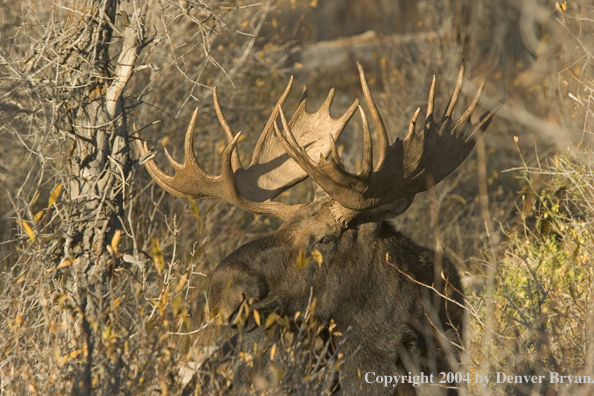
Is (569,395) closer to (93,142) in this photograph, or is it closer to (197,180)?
(197,180)

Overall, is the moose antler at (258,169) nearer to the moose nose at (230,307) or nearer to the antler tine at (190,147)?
the antler tine at (190,147)

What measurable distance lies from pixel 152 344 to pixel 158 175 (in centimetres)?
166

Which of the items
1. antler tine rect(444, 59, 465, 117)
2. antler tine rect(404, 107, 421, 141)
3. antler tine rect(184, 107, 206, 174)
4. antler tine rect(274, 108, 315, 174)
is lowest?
antler tine rect(184, 107, 206, 174)

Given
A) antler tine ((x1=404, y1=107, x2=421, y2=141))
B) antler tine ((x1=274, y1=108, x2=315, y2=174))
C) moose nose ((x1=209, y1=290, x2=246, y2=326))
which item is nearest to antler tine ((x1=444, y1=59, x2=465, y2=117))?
antler tine ((x1=404, y1=107, x2=421, y2=141))

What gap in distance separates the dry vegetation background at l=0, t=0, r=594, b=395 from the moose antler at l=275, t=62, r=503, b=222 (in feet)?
0.77

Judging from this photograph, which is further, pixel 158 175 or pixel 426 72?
pixel 426 72

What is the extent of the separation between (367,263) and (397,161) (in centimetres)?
63

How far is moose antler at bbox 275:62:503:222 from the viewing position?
3.64 meters

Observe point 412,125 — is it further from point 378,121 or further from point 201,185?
point 201,185

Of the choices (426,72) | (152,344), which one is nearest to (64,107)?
(152,344)

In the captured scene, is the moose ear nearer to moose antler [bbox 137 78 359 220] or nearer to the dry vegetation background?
the dry vegetation background

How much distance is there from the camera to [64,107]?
13.3 ft

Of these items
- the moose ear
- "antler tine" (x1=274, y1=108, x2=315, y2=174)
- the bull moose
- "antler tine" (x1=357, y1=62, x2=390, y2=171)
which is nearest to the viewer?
"antler tine" (x1=357, y1=62, x2=390, y2=171)

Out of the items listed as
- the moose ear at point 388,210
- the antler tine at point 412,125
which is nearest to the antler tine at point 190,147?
the moose ear at point 388,210
